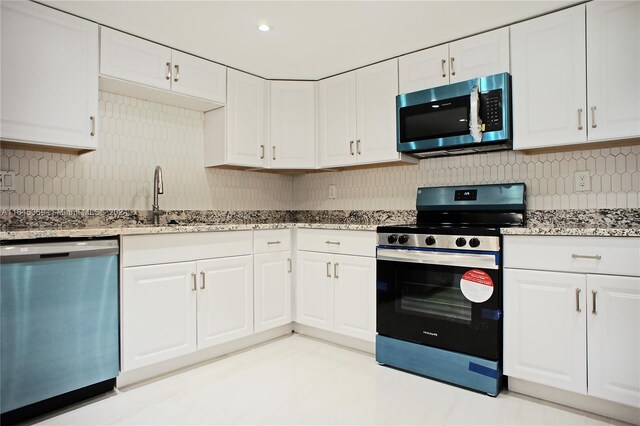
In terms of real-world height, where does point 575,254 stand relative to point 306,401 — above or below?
above

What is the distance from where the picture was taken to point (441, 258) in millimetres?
2355

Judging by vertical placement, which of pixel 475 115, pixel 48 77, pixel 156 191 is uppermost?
pixel 48 77

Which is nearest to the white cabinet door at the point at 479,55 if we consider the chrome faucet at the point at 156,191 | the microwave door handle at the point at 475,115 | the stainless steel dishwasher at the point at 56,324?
the microwave door handle at the point at 475,115

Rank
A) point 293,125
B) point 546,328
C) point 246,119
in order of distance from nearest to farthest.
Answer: point 546,328 < point 246,119 < point 293,125

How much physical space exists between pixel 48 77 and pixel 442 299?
2.63 metres

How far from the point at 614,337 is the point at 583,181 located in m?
1.00

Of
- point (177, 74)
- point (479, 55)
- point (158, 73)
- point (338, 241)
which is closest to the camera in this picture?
point (479, 55)

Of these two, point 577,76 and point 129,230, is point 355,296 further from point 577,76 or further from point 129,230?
point 577,76

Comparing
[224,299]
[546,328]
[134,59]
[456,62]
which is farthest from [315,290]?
[134,59]

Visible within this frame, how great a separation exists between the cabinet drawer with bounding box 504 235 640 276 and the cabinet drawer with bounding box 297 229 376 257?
2.94ft

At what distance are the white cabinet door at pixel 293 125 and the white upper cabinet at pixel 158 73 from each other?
517 millimetres

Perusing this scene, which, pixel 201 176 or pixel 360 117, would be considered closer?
pixel 360 117

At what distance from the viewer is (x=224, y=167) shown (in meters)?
3.36

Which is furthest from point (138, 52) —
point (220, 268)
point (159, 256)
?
point (220, 268)
